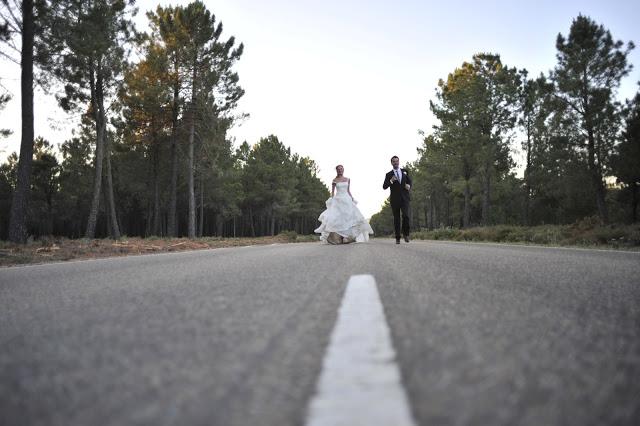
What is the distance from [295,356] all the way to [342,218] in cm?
1207

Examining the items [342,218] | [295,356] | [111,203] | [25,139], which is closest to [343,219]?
[342,218]

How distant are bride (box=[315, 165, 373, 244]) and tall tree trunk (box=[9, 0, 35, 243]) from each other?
30.3ft

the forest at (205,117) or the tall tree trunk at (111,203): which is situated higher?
the forest at (205,117)

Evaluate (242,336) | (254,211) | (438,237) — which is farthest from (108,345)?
(254,211)

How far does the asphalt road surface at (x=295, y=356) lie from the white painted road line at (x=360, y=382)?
3 cm

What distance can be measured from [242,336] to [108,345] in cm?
46

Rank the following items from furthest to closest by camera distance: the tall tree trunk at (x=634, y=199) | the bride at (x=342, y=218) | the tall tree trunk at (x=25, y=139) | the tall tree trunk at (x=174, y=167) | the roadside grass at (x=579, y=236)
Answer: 1. the tall tree trunk at (x=634, y=199)
2. the tall tree trunk at (x=174, y=167)
3. the bride at (x=342, y=218)
4. the tall tree trunk at (x=25, y=139)
5. the roadside grass at (x=579, y=236)

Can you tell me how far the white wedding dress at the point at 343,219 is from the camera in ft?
42.9

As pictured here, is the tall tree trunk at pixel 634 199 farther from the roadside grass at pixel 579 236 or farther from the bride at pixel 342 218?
the bride at pixel 342 218

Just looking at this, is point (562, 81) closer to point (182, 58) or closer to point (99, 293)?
point (182, 58)

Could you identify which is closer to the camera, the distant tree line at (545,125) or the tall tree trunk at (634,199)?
the distant tree line at (545,125)

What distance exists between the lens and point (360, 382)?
2.98ft

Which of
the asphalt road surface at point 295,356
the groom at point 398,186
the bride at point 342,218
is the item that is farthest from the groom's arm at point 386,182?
the asphalt road surface at point 295,356

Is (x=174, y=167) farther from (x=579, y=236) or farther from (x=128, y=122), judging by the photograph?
(x=579, y=236)
